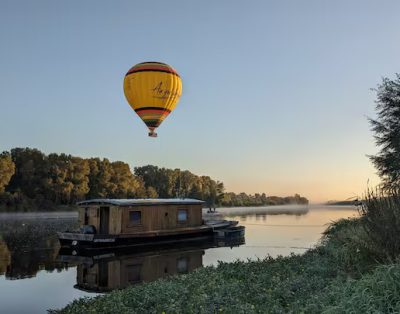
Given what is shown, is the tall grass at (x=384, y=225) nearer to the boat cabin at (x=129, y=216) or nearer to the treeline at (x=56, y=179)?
the boat cabin at (x=129, y=216)

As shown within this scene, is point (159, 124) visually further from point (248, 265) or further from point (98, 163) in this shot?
point (98, 163)

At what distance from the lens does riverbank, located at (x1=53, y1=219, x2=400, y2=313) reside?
6.54 m

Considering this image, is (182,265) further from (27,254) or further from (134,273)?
(27,254)

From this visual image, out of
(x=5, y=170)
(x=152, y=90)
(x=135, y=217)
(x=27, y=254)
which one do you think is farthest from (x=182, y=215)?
(x=5, y=170)

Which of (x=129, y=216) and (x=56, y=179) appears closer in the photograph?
(x=129, y=216)

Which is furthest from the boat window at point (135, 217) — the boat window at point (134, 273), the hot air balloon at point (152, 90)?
the boat window at point (134, 273)

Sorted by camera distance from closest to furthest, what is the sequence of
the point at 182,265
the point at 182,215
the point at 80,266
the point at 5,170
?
the point at 182,265, the point at 80,266, the point at 182,215, the point at 5,170

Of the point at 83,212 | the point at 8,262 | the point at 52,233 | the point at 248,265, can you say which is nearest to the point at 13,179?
the point at 52,233

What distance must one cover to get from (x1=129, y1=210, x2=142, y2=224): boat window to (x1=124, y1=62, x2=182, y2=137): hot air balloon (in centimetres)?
716

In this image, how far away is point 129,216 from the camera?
2841cm

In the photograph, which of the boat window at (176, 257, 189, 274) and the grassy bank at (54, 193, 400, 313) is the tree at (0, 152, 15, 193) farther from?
the grassy bank at (54, 193, 400, 313)

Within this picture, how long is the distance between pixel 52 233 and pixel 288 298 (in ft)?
111

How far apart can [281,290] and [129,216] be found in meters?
20.8

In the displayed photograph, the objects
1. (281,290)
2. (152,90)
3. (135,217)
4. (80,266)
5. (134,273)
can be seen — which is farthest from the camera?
(135,217)
